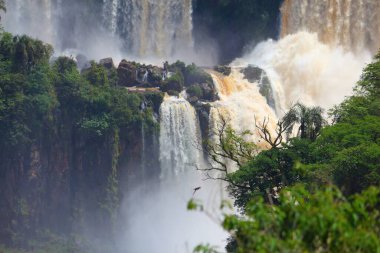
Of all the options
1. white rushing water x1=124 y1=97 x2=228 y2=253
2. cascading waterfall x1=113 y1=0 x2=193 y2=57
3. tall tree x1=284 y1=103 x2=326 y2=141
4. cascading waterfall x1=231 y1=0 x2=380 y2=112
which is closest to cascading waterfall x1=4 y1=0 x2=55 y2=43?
cascading waterfall x1=113 y1=0 x2=193 y2=57

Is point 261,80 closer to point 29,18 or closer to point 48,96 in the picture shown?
point 29,18

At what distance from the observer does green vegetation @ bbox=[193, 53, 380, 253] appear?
14695 millimetres

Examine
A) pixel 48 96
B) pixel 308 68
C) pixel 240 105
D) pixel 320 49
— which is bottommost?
pixel 48 96

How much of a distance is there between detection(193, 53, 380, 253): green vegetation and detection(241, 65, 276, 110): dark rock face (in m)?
20.0

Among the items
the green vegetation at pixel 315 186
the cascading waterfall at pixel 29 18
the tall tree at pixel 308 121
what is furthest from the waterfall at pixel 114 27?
the tall tree at pixel 308 121

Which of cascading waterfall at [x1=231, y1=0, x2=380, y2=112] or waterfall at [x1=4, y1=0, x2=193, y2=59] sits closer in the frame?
cascading waterfall at [x1=231, y1=0, x2=380, y2=112]

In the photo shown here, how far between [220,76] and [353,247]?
45.5m

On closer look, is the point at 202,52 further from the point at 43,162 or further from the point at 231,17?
the point at 43,162

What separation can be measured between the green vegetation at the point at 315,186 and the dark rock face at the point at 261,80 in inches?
785

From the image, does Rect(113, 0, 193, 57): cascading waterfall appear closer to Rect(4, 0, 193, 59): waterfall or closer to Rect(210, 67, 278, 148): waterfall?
Rect(4, 0, 193, 59): waterfall

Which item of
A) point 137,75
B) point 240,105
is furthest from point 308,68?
point 137,75

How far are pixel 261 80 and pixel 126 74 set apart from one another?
10.5 metres

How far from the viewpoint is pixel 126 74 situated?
55344 mm

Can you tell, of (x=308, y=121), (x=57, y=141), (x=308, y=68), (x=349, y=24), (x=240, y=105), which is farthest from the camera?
(x=349, y=24)
